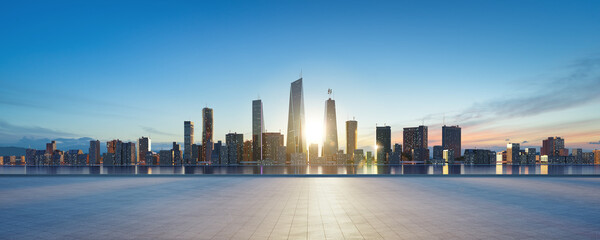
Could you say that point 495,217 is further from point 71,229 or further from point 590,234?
point 71,229

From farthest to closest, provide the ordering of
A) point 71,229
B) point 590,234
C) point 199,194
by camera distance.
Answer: point 199,194
point 71,229
point 590,234

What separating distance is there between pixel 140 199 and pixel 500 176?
95.4ft

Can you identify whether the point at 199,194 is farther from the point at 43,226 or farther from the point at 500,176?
the point at 500,176

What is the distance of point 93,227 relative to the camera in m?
10.5

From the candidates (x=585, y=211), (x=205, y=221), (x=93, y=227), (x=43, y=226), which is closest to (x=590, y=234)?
(x=585, y=211)

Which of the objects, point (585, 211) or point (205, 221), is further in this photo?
point (585, 211)

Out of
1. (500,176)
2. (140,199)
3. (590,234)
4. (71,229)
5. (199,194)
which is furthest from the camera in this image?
(500,176)

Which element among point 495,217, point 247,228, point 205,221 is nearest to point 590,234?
point 495,217

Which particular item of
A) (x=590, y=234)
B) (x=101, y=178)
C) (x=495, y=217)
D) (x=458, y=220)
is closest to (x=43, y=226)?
(x=458, y=220)

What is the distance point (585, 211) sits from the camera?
43.3 ft

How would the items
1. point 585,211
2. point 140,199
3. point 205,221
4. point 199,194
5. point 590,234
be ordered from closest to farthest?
point 590,234 < point 205,221 < point 585,211 < point 140,199 < point 199,194

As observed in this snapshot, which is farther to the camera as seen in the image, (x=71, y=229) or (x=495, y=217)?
(x=495, y=217)

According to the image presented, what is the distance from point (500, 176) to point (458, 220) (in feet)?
74.0

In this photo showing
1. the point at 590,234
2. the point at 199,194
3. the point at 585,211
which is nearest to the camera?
the point at 590,234
